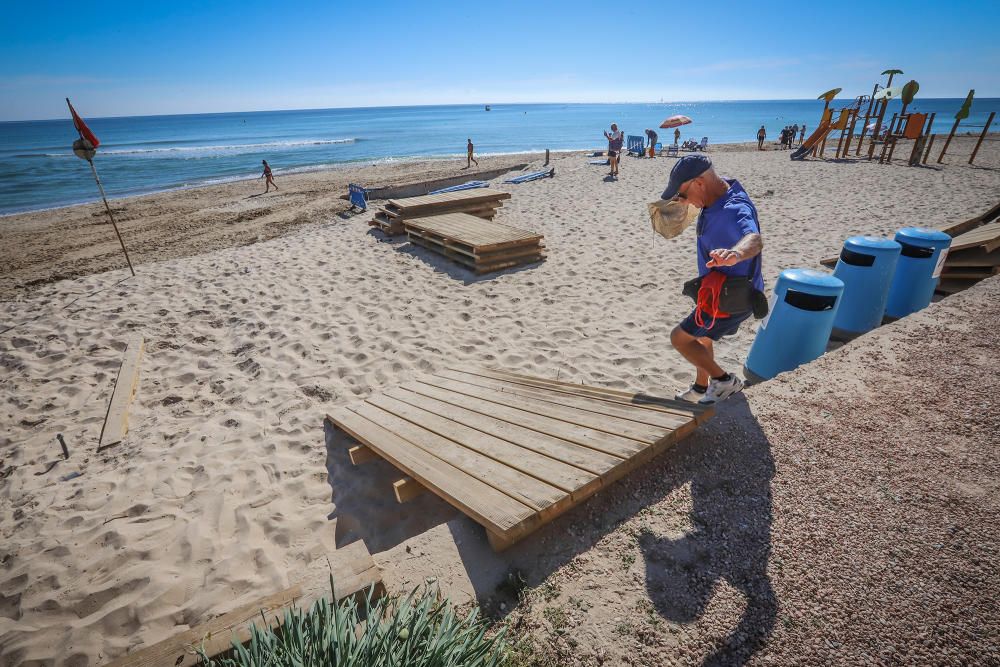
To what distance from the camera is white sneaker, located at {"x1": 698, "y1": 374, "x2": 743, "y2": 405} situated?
322cm

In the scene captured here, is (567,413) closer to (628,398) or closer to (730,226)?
(628,398)

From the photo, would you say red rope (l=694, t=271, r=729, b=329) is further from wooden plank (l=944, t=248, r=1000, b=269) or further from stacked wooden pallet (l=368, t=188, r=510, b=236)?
stacked wooden pallet (l=368, t=188, r=510, b=236)

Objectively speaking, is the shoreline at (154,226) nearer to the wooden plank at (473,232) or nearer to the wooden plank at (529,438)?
the wooden plank at (473,232)

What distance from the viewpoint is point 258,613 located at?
6.04ft

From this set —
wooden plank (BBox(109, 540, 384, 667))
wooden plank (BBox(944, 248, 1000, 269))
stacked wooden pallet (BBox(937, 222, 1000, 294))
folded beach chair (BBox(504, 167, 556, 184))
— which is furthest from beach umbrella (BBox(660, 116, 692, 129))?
wooden plank (BBox(109, 540, 384, 667))

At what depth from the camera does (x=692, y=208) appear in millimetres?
3160

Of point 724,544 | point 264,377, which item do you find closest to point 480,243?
point 264,377

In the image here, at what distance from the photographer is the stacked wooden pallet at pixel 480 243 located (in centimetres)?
749

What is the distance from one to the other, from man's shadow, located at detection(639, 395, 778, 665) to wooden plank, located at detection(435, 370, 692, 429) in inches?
9.6

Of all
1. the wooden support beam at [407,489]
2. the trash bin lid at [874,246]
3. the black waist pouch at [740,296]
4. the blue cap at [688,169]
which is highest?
the blue cap at [688,169]

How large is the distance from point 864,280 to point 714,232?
297 centimetres

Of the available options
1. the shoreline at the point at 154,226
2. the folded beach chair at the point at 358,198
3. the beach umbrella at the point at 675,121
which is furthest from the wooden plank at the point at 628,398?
the beach umbrella at the point at 675,121

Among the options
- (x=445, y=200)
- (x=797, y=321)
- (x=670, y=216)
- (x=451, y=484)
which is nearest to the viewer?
(x=451, y=484)

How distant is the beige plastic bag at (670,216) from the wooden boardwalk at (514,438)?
1.18m
